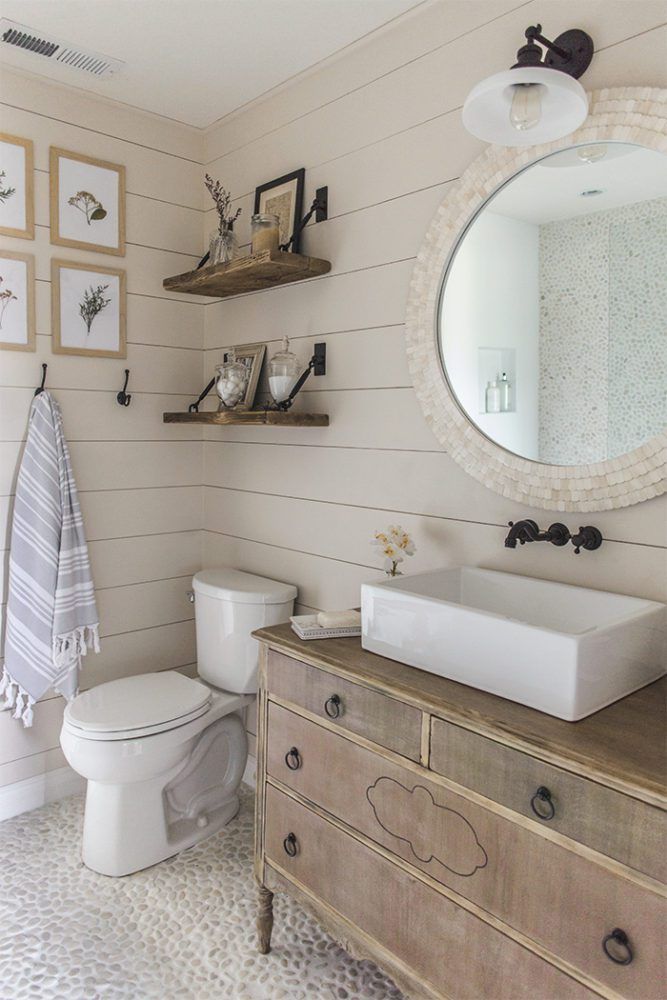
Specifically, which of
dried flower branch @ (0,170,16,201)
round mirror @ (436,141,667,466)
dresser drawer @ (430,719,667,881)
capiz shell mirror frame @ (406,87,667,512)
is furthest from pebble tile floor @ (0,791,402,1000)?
dried flower branch @ (0,170,16,201)

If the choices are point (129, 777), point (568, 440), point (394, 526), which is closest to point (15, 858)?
point (129, 777)

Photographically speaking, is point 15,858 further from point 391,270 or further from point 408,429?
point 391,270

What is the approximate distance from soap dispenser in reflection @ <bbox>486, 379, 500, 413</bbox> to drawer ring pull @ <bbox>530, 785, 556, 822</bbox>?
0.91 meters

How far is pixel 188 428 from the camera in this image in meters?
2.85

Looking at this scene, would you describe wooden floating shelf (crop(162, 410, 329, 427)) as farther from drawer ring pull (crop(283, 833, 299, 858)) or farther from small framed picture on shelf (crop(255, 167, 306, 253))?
drawer ring pull (crop(283, 833, 299, 858))

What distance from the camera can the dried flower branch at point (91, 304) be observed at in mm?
2521

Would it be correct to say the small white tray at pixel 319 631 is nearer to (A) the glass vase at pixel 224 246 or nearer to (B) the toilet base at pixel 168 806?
(B) the toilet base at pixel 168 806

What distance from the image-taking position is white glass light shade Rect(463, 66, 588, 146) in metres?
1.33

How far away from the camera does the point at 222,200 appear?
269cm

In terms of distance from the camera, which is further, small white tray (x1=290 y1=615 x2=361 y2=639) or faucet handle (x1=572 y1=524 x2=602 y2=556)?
small white tray (x1=290 y1=615 x2=361 y2=639)

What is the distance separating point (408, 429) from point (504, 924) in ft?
3.96

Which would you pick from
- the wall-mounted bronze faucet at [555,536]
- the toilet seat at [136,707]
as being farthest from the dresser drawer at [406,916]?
the wall-mounted bronze faucet at [555,536]

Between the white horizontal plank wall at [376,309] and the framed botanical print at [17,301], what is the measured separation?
704mm

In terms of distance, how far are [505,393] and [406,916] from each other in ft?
3.85
